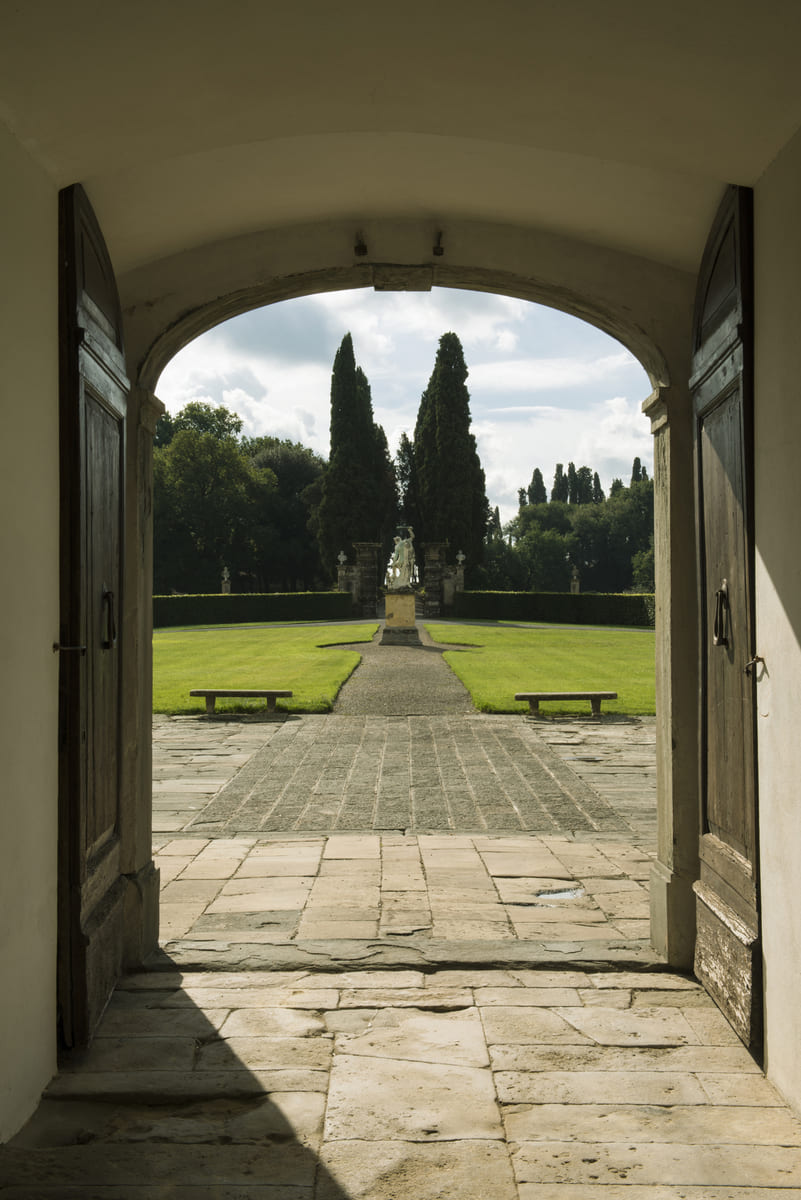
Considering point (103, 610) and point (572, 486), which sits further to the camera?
point (572, 486)

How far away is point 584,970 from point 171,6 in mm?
3620

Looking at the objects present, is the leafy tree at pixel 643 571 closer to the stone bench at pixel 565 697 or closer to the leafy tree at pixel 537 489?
the leafy tree at pixel 537 489

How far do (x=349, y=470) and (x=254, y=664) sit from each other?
71.2ft

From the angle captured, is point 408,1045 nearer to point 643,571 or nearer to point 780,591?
point 780,591

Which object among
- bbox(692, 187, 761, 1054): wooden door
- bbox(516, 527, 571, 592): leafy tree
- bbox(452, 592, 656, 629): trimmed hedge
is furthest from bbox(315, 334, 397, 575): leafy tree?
bbox(692, 187, 761, 1054): wooden door

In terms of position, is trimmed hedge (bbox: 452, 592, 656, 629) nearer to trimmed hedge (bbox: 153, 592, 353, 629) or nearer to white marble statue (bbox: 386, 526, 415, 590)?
trimmed hedge (bbox: 153, 592, 353, 629)

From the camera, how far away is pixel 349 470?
39.5 meters

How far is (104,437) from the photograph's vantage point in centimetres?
379

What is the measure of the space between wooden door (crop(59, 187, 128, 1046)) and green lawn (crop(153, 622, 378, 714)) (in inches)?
348

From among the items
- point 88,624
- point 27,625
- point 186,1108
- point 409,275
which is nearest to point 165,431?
point 409,275

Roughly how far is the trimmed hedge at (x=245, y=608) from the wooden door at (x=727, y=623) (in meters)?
32.4

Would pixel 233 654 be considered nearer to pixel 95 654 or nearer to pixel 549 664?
pixel 549 664

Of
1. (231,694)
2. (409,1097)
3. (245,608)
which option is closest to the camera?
(409,1097)

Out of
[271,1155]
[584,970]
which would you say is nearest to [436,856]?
[584,970]
